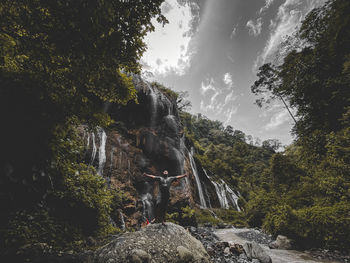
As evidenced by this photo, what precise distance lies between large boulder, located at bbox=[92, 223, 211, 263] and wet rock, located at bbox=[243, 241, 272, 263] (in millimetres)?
3060

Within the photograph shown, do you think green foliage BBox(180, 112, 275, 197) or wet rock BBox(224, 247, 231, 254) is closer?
wet rock BBox(224, 247, 231, 254)

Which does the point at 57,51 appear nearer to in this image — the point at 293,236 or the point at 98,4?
the point at 98,4

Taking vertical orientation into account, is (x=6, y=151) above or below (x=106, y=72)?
below

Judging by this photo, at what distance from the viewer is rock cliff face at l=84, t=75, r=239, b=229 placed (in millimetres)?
11305

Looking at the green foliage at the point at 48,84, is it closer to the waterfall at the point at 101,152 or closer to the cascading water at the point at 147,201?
the waterfall at the point at 101,152

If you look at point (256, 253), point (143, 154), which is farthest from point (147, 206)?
point (256, 253)

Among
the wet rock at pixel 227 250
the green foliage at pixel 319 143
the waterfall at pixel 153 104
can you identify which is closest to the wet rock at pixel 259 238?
the green foliage at pixel 319 143

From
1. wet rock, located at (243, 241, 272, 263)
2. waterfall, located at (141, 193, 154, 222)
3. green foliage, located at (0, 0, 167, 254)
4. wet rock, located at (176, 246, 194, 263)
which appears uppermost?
green foliage, located at (0, 0, 167, 254)

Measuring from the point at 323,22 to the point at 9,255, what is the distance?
18.9 metres

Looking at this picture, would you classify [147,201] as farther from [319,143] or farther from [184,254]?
[319,143]

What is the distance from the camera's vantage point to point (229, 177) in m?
33.7

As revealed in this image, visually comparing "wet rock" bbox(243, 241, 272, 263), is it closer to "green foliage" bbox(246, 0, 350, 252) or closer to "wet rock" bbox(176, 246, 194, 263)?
"green foliage" bbox(246, 0, 350, 252)

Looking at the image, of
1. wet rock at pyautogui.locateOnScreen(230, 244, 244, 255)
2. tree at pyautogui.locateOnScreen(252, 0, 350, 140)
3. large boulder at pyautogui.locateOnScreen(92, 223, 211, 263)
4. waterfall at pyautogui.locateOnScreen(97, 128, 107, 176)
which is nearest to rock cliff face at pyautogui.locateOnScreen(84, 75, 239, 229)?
waterfall at pyautogui.locateOnScreen(97, 128, 107, 176)

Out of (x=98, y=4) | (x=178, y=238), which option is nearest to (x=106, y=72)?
(x=98, y=4)
